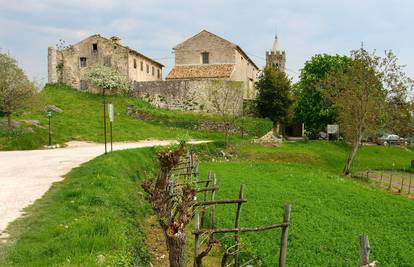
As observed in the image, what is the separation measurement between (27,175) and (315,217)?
12.8m

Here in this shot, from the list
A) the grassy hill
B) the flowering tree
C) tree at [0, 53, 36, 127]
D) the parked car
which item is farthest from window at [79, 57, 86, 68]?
the parked car

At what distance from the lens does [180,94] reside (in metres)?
53.6

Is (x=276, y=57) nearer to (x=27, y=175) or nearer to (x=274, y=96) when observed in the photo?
(x=274, y=96)

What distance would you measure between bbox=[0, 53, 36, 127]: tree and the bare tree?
941 inches

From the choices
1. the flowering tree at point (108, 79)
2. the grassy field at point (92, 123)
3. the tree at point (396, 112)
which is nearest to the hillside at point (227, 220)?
the grassy field at point (92, 123)

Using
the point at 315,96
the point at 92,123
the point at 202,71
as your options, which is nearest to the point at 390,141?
the point at 315,96

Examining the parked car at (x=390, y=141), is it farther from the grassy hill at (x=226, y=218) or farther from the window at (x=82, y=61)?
the window at (x=82, y=61)

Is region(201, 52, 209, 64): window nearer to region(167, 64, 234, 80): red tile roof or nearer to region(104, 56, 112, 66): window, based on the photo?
region(167, 64, 234, 80): red tile roof

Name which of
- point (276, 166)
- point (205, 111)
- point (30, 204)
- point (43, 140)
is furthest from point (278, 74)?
point (30, 204)

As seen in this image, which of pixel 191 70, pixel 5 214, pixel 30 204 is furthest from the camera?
pixel 191 70

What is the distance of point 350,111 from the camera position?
34594mm

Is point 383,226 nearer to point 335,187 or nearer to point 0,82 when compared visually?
point 335,187

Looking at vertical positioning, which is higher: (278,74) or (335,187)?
(278,74)

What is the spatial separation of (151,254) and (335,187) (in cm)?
1349
